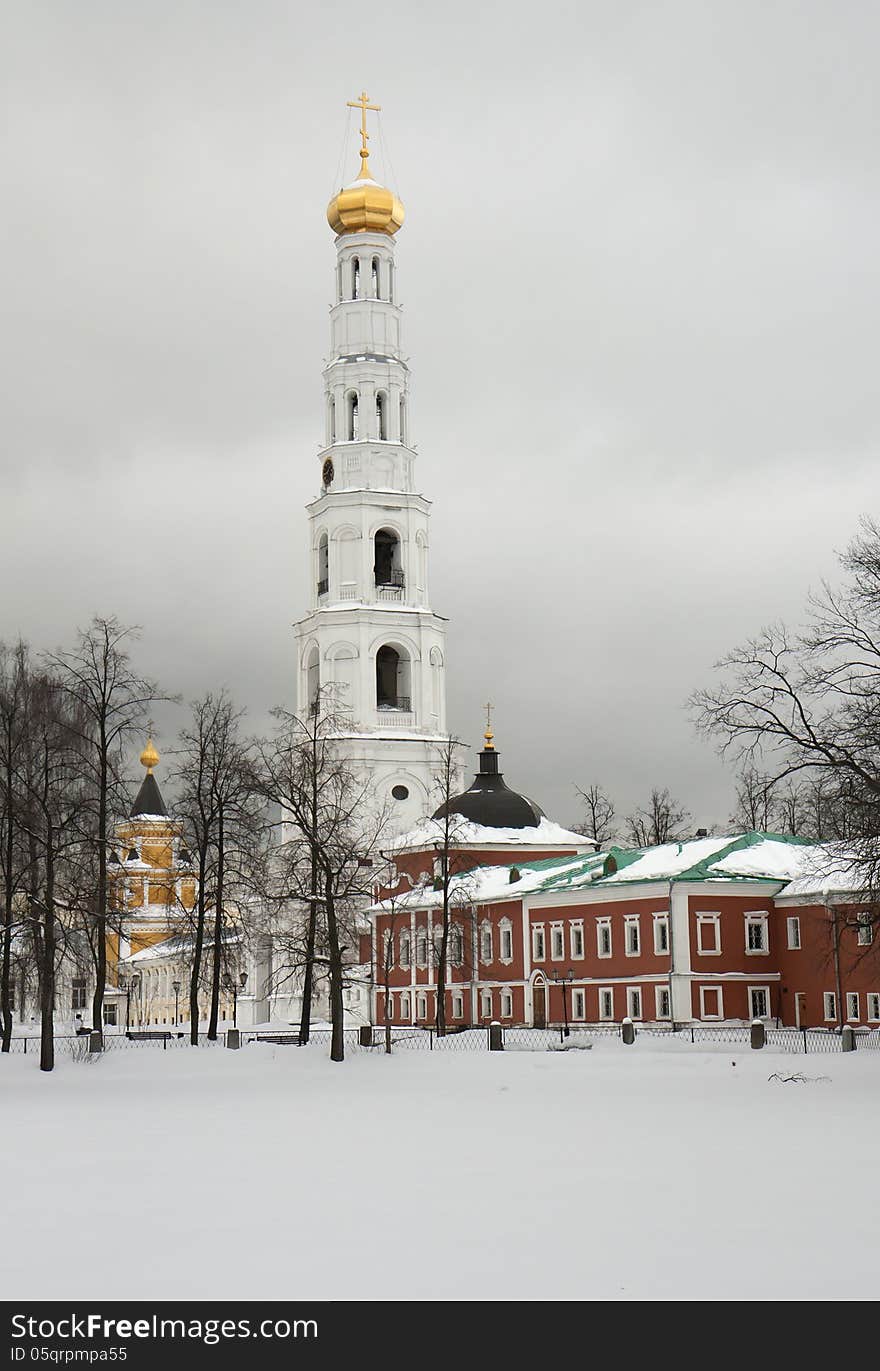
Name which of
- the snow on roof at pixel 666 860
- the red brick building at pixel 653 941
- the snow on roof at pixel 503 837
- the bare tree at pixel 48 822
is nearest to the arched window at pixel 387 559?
the snow on roof at pixel 503 837

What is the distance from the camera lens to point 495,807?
77188 mm

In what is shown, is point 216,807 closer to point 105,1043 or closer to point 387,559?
point 105,1043

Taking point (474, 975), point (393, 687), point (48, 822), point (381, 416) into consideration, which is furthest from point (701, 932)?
point (381, 416)

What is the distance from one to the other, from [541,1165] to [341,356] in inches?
2784

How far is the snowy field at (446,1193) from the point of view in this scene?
38.7 ft

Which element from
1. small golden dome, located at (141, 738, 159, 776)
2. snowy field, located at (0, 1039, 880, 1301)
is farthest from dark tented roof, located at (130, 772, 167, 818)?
snowy field, located at (0, 1039, 880, 1301)

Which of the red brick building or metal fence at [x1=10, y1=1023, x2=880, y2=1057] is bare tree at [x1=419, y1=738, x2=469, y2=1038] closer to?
the red brick building

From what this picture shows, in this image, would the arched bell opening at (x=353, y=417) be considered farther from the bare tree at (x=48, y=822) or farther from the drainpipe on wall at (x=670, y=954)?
the bare tree at (x=48, y=822)

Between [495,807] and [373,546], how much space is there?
15691mm

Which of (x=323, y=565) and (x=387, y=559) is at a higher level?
(x=387, y=559)

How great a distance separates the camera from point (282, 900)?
1575 inches

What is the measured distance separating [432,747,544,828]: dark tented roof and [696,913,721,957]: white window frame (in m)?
23.2

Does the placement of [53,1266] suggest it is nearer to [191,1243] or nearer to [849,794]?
[191,1243]

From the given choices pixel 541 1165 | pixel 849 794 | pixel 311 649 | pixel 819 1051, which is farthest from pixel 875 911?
pixel 311 649
